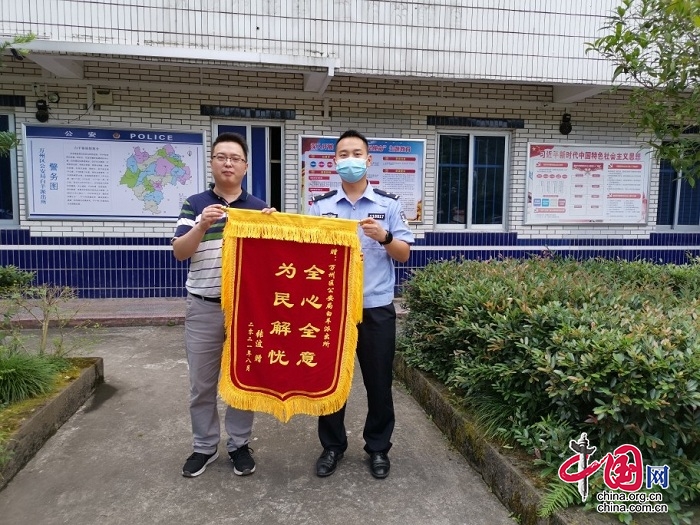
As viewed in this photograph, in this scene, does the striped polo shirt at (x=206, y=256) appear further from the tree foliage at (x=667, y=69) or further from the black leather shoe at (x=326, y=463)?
the tree foliage at (x=667, y=69)

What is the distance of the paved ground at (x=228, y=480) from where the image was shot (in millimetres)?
2506

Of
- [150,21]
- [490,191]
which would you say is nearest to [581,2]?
[490,191]

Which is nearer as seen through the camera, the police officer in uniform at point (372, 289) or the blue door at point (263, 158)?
the police officer in uniform at point (372, 289)

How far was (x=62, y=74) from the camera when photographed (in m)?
6.14

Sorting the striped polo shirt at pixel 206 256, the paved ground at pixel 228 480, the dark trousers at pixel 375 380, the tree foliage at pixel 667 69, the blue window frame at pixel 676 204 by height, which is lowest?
the paved ground at pixel 228 480

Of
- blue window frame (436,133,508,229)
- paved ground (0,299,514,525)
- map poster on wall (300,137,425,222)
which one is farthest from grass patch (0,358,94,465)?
blue window frame (436,133,508,229)

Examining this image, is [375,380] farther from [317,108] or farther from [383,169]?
[317,108]

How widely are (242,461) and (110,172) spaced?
4980mm

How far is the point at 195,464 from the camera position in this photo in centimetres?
285

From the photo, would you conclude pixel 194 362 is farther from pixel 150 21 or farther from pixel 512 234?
pixel 512 234

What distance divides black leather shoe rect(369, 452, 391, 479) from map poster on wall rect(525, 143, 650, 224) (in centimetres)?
548

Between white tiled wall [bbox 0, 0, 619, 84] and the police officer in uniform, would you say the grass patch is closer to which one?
the police officer in uniform

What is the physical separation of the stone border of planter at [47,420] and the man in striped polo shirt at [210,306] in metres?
0.92

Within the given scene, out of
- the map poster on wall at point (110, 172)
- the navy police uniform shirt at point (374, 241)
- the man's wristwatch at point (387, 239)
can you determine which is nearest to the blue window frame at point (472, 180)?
the map poster on wall at point (110, 172)
